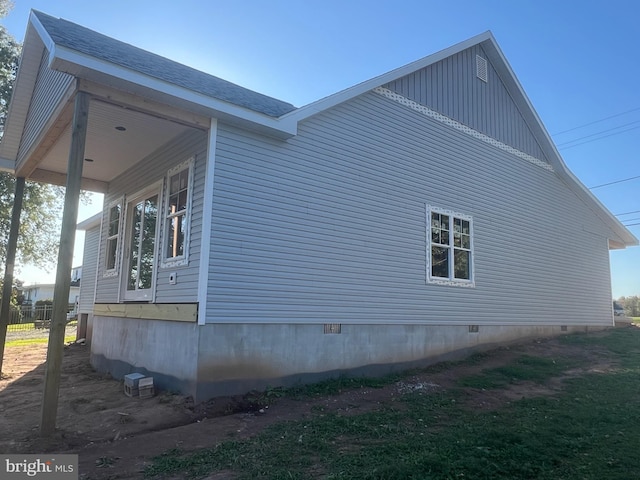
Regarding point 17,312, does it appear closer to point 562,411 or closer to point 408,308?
point 408,308

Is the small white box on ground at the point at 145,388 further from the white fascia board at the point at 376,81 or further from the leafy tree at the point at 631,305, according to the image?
the leafy tree at the point at 631,305

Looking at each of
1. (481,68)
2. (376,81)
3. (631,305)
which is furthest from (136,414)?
(631,305)

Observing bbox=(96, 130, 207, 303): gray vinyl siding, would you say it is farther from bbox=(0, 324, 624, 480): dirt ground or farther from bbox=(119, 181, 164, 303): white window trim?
bbox=(0, 324, 624, 480): dirt ground

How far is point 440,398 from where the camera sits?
705cm

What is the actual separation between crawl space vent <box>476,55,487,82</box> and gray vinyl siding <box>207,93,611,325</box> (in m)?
1.92

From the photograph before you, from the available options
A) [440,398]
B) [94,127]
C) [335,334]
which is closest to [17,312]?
[94,127]

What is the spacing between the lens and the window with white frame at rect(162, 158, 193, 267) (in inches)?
288

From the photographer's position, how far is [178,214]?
7727mm

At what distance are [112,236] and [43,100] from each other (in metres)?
3.57

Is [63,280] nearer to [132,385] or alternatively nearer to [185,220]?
[185,220]

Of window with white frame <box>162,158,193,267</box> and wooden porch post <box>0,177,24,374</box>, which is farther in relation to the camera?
wooden porch post <box>0,177,24,374</box>

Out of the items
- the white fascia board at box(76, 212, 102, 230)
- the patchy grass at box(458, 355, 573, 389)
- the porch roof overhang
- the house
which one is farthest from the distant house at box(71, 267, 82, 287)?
the patchy grass at box(458, 355, 573, 389)

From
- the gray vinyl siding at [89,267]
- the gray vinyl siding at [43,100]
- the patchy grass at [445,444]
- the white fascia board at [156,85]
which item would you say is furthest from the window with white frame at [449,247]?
the gray vinyl siding at [89,267]

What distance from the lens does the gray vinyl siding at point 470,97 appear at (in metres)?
10.5
